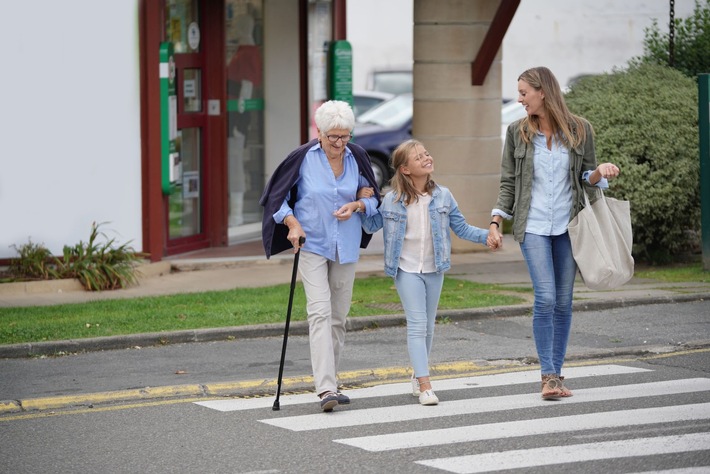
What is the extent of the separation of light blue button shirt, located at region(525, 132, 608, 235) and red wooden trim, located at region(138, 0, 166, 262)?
6.42 metres

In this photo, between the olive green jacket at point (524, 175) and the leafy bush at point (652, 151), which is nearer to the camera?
the olive green jacket at point (524, 175)

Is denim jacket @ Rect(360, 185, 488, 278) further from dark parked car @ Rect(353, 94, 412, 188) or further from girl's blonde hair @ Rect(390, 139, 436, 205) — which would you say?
dark parked car @ Rect(353, 94, 412, 188)

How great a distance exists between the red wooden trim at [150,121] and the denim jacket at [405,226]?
19.4 ft

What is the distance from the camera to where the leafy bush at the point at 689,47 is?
15227 mm

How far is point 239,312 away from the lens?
11102mm

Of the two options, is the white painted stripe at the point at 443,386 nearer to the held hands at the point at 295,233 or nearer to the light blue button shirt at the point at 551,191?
the held hands at the point at 295,233

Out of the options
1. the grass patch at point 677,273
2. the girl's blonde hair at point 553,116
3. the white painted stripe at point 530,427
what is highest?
the girl's blonde hair at point 553,116

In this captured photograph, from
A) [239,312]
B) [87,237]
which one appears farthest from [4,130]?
[239,312]

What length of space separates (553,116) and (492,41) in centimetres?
701

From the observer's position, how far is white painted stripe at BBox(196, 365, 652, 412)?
27.0 ft

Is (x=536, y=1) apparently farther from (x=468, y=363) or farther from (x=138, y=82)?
(x=468, y=363)

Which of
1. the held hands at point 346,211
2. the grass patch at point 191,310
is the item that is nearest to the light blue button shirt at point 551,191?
the held hands at point 346,211

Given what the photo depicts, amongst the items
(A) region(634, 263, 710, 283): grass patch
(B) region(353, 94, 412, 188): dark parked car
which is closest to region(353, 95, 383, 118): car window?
(B) region(353, 94, 412, 188): dark parked car

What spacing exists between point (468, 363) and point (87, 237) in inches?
206
